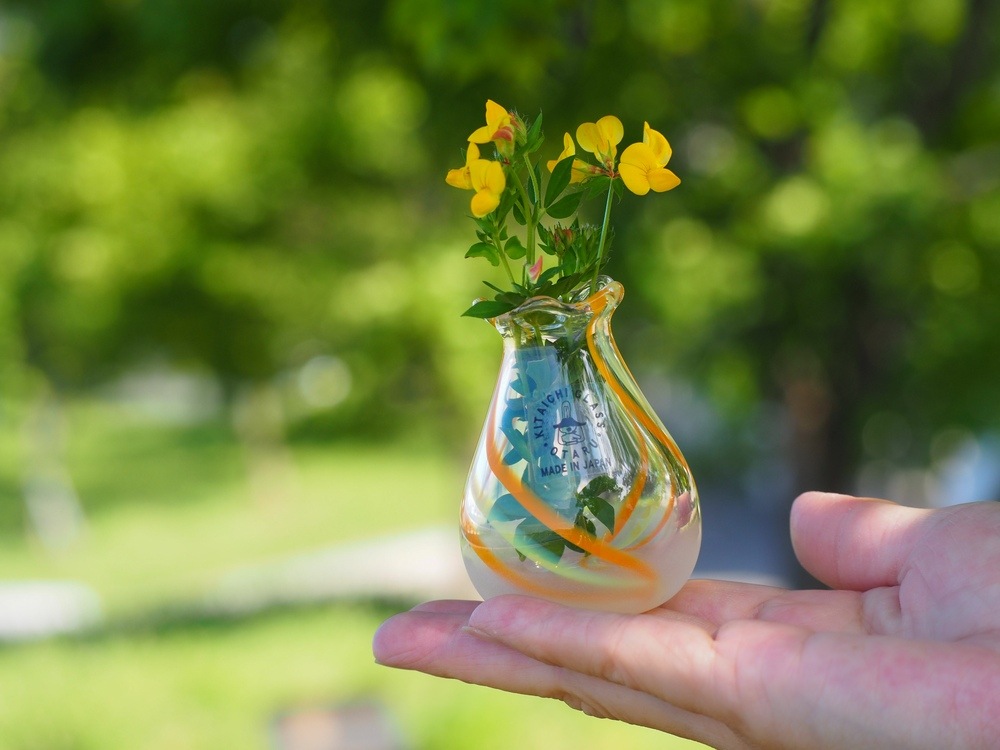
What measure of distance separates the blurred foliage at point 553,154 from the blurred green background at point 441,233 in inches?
0.8

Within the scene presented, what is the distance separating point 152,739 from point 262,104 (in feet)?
16.9

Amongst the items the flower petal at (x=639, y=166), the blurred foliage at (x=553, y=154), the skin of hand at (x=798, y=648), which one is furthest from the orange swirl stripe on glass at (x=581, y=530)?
the blurred foliage at (x=553, y=154)

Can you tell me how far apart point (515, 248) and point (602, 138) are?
0.79 feet

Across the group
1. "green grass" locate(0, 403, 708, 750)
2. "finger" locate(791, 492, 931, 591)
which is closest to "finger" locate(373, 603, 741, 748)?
→ "finger" locate(791, 492, 931, 591)

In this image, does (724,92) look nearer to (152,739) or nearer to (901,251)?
(901,251)

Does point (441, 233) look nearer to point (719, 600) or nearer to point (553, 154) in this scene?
point (553, 154)

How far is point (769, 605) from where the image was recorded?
6.42ft

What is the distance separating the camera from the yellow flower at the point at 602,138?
1.77 metres

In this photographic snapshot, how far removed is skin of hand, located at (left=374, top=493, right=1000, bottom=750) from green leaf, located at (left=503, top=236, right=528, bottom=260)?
59 cm

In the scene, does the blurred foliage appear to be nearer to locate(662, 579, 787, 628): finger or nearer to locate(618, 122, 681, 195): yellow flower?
locate(618, 122, 681, 195): yellow flower

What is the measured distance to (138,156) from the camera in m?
7.74

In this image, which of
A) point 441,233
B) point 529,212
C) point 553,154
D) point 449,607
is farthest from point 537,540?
point 441,233

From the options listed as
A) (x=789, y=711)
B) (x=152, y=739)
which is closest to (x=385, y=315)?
(x=152, y=739)

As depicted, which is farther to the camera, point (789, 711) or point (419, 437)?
point (419, 437)
